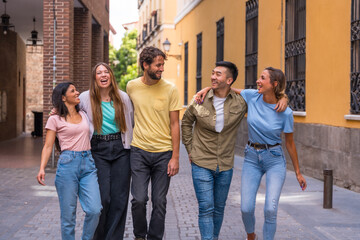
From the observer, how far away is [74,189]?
4.57 m

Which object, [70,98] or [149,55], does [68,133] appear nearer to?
[70,98]

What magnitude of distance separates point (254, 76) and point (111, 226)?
1089cm

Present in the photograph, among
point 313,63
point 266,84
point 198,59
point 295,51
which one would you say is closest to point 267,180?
point 266,84

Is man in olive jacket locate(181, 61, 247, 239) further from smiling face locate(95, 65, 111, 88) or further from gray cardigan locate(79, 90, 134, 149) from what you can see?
smiling face locate(95, 65, 111, 88)

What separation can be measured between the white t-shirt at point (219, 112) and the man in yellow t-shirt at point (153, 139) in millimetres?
351

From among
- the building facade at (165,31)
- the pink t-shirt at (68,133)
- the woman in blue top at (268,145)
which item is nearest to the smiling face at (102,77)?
the pink t-shirt at (68,133)

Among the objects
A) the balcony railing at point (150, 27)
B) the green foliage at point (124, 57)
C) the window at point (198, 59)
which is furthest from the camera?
the green foliage at point (124, 57)

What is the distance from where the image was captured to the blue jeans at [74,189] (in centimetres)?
455

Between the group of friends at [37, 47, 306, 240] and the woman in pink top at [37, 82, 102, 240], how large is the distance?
0.05m

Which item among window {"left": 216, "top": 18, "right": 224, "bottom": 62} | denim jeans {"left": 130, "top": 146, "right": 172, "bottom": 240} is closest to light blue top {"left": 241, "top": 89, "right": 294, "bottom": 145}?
denim jeans {"left": 130, "top": 146, "right": 172, "bottom": 240}

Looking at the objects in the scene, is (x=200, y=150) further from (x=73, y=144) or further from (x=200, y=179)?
Result: (x=73, y=144)

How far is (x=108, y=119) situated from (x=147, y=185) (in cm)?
69

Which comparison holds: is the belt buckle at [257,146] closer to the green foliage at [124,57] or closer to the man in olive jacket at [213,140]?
the man in olive jacket at [213,140]

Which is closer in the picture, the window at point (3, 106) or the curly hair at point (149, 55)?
the curly hair at point (149, 55)
